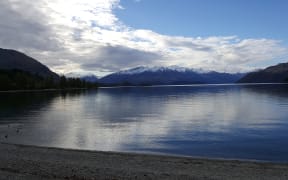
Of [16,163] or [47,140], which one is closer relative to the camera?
[16,163]

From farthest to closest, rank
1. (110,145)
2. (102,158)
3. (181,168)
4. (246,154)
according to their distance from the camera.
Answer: (110,145), (246,154), (102,158), (181,168)

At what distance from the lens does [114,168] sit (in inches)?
803

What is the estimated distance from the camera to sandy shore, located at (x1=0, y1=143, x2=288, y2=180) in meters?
18.0

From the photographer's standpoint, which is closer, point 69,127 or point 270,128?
point 270,128

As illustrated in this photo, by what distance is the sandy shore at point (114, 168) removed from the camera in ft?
59.1

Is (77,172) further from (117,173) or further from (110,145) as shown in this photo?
(110,145)

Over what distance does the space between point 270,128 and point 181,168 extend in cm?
2657

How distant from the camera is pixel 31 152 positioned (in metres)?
26.7

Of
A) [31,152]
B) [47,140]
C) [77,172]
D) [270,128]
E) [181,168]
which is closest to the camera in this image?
[77,172]

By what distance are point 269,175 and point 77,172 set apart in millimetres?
10063

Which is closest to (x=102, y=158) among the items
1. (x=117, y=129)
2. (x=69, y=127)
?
(x=117, y=129)

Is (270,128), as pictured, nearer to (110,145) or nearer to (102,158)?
(110,145)

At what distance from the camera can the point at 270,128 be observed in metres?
44.0

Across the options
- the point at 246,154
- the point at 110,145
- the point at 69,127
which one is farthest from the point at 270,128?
the point at 69,127
